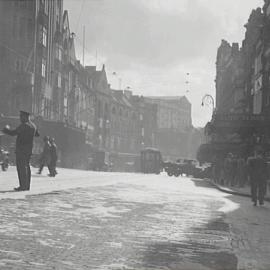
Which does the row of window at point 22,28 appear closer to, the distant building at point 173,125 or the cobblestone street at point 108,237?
the cobblestone street at point 108,237

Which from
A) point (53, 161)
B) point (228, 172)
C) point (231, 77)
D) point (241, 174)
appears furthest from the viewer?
point (231, 77)

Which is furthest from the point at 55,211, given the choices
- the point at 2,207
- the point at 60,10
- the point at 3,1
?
the point at 60,10

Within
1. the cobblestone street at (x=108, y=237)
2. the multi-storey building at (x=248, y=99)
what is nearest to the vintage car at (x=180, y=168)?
the multi-storey building at (x=248, y=99)

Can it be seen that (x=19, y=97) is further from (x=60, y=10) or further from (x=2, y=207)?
(x=2, y=207)

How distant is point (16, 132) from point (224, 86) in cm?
7613

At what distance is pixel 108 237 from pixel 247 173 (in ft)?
79.0

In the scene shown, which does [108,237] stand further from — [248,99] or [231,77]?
[231,77]

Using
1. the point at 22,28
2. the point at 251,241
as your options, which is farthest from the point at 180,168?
the point at 251,241

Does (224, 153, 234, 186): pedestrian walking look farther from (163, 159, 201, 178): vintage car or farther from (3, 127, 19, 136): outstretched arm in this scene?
(163, 159, 201, 178): vintage car

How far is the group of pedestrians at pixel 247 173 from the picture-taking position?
16.0 m

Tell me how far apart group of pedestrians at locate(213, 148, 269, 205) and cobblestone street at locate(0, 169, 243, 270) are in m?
5.02

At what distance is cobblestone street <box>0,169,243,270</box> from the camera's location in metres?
5.63

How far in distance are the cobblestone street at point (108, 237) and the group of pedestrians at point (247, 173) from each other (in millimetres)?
5023

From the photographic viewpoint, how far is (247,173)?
30.4m
